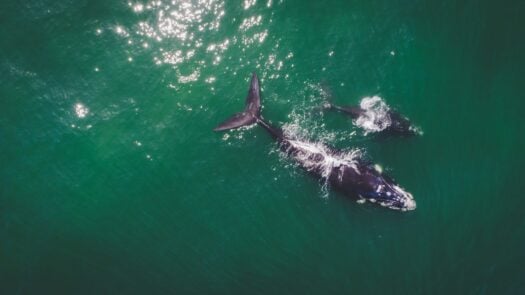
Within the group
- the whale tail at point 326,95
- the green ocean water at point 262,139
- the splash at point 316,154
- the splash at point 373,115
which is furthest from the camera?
the whale tail at point 326,95

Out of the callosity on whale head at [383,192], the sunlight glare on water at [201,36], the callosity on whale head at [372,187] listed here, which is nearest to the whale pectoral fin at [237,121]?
the sunlight glare on water at [201,36]

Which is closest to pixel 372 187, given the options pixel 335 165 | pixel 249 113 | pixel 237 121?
pixel 335 165

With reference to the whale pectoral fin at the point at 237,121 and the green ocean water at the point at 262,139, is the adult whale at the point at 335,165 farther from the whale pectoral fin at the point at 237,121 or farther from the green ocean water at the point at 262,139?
the green ocean water at the point at 262,139

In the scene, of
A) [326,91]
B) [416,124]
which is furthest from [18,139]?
[416,124]

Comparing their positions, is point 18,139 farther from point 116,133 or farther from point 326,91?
point 326,91

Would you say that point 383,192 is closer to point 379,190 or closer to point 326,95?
point 379,190

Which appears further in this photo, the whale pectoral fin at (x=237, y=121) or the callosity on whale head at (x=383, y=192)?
the whale pectoral fin at (x=237, y=121)

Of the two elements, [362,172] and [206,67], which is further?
[206,67]
